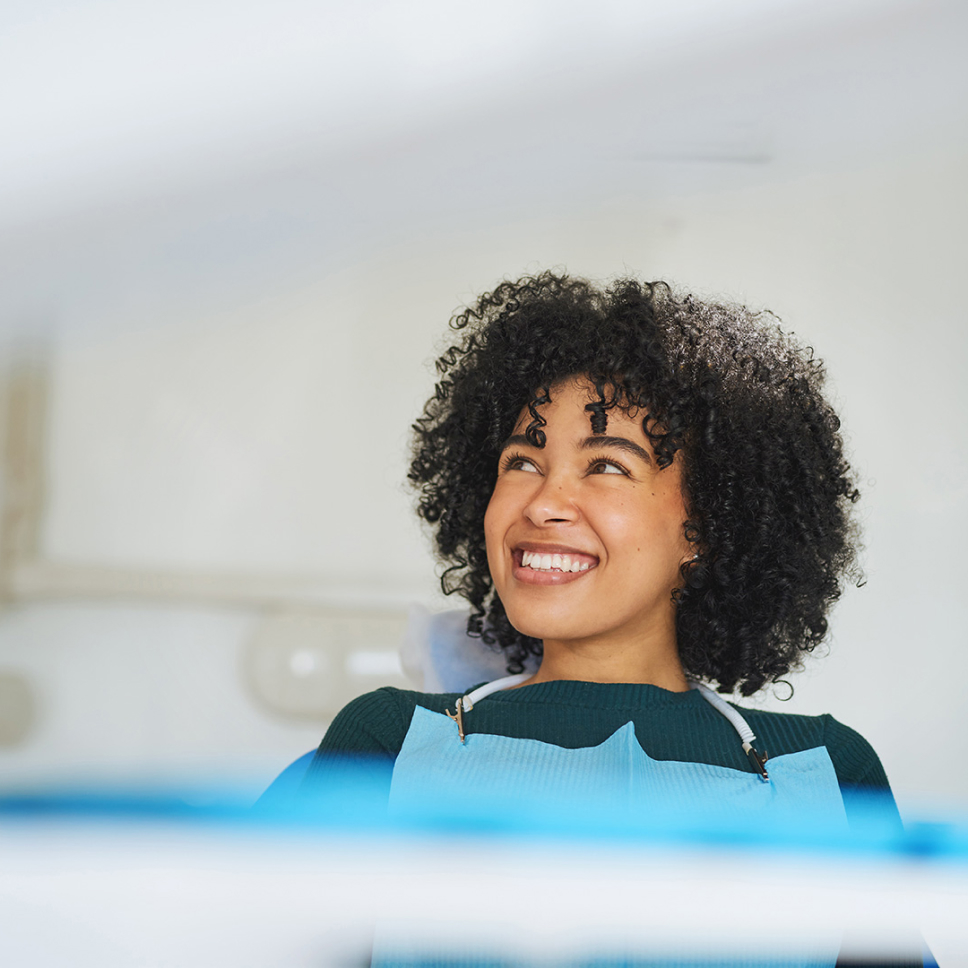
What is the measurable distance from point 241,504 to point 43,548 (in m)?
0.24

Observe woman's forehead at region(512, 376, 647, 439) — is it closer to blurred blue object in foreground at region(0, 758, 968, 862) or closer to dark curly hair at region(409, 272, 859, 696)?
dark curly hair at region(409, 272, 859, 696)

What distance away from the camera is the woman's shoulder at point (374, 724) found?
0.63 metres

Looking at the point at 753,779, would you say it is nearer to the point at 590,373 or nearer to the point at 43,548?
the point at 590,373

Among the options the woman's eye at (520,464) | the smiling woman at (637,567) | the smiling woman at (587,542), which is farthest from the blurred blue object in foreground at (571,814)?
the woman's eye at (520,464)

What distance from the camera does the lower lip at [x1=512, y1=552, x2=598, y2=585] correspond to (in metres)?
0.67

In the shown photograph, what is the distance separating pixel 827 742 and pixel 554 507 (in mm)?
252

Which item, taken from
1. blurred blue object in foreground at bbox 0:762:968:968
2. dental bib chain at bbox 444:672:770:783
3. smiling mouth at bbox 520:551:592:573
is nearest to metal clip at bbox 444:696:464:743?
dental bib chain at bbox 444:672:770:783

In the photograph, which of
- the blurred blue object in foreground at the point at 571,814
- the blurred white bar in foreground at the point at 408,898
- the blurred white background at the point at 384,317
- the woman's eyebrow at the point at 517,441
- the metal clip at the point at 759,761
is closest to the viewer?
the blurred white bar in foreground at the point at 408,898

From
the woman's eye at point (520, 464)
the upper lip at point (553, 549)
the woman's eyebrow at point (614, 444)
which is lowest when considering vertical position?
the upper lip at point (553, 549)

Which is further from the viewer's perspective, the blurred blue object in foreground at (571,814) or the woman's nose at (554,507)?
the woman's nose at (554,507)

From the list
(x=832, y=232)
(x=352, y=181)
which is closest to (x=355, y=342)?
(x=352, y=181)

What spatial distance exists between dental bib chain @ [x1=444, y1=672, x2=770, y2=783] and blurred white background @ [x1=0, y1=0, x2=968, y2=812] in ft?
1.33

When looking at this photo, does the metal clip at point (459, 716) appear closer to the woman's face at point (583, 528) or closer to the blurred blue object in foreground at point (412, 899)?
the woman's face at point (583, 528)

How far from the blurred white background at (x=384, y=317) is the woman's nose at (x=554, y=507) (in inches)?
15.0
